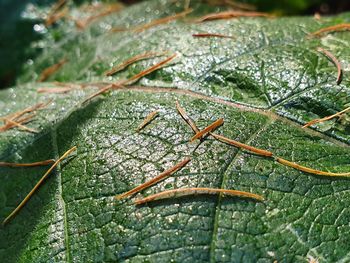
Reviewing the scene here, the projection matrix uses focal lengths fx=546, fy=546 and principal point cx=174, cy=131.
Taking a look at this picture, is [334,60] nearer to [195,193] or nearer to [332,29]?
[332,29]

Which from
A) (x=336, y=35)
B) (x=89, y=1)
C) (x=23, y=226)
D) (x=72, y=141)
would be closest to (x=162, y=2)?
(x=89, y=1)

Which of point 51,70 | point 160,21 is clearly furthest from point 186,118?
point 51,70

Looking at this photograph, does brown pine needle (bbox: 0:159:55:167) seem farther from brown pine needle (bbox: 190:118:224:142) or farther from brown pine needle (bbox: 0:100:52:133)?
brown pine needle (bbox: 190:118:224:142)

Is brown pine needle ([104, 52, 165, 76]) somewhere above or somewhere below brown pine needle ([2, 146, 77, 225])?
above

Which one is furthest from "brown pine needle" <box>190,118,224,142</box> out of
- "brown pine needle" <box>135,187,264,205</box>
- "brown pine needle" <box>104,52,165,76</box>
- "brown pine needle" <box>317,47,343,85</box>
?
"brown pine needle" <box>104,52,165,76</box>

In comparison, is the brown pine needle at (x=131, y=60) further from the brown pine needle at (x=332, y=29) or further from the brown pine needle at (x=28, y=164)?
the brown pine needle at (x=332, y=29)

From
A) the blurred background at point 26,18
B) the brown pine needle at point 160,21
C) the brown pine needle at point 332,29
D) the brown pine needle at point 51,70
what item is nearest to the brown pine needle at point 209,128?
the brown pine needle at point 332,29
